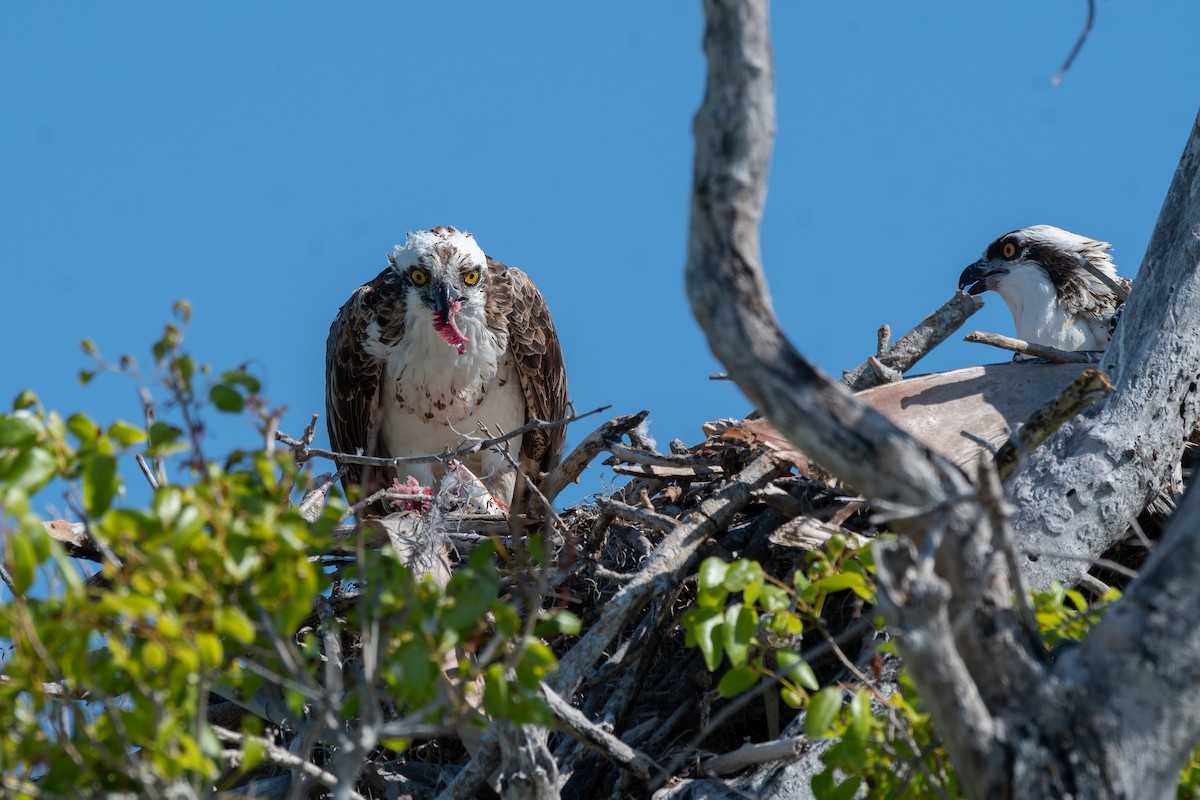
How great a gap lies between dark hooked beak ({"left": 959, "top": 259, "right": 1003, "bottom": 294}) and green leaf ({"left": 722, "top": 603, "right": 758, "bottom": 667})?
19.4ft

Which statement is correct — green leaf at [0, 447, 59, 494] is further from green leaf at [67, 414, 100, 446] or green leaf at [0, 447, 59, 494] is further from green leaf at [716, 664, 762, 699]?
green leaf at [716, 664, 762, 699]

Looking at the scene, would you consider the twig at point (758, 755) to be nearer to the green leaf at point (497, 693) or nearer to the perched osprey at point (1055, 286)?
the green leaf at point (497, 693)

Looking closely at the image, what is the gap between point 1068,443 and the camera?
205 inches

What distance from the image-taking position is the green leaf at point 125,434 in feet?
9.03

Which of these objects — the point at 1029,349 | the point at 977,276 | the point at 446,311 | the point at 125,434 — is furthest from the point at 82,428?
the point at 977,276

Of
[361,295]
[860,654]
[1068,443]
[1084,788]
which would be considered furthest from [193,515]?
[361,295]

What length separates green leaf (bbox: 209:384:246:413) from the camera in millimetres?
2828

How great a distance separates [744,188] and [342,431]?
5686mm

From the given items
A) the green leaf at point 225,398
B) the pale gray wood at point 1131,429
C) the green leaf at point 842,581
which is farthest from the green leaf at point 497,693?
the pale gray wood at point 1131,429

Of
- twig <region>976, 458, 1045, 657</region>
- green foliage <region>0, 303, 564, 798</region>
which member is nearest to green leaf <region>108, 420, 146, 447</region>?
green foliage <region>0, 303, 564, 798</region>

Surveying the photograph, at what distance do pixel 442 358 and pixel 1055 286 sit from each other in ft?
10.9

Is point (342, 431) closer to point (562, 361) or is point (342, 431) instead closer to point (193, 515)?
point (562, 361)

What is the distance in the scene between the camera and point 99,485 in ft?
8.68

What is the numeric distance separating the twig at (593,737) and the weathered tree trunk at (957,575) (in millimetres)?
1421
